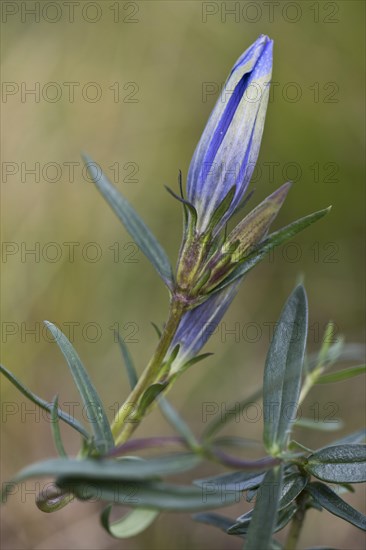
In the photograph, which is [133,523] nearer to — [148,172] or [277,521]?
[277,521]

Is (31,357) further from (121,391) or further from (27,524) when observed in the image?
(27,524)

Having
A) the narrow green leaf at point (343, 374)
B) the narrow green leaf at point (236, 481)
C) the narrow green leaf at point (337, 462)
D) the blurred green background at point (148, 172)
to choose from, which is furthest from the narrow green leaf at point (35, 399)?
the blurred green background at point (148, 172)

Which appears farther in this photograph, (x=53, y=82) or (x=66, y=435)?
(x=53, y=82)

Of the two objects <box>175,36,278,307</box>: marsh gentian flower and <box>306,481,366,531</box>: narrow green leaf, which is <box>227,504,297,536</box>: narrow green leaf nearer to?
<box>306,481,366,531</box>: narrow green leaf

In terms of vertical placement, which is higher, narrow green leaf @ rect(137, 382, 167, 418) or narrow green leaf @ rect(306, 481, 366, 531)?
narrow green leaf @ rect(137, 382, 167, 418)

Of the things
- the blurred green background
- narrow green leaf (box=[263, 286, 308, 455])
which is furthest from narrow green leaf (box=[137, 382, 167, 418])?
the blurred green background

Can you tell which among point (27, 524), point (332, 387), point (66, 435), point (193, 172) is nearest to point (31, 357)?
point (66, 435)
